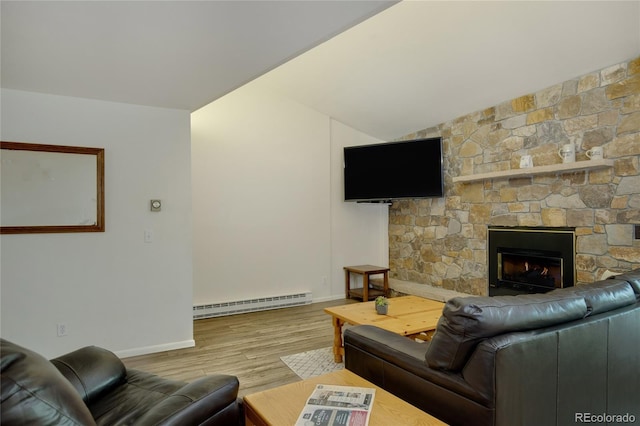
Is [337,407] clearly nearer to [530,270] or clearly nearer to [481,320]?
[481,320]

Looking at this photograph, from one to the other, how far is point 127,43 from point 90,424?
202cm

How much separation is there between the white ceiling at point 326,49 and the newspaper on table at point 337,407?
1.81 metres

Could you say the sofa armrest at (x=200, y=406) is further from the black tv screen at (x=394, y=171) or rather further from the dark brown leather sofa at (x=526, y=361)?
the black tv screen at (x=394, y=171)

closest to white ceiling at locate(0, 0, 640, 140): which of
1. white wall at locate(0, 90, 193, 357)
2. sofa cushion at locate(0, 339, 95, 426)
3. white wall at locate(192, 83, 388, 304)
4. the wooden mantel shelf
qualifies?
white wall at locate(0, 90, 193, 357)

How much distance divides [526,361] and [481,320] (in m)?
0.24

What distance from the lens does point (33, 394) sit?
929 mm

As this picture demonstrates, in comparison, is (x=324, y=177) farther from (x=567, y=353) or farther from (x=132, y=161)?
(x=567, y=353)

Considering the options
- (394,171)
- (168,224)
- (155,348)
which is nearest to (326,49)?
(394,171)

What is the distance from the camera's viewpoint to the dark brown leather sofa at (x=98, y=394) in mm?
914

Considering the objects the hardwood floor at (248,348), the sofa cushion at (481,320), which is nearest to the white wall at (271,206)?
the hardwood floor at (248,348)

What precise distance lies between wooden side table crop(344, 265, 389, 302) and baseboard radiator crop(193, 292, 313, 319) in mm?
632

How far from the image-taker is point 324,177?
18.3 ft

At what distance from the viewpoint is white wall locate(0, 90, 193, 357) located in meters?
3.00

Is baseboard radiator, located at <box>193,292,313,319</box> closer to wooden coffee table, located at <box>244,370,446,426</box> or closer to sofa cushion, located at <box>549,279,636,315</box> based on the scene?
wooden coffee table, located at <box>244,370,446,426</box>
